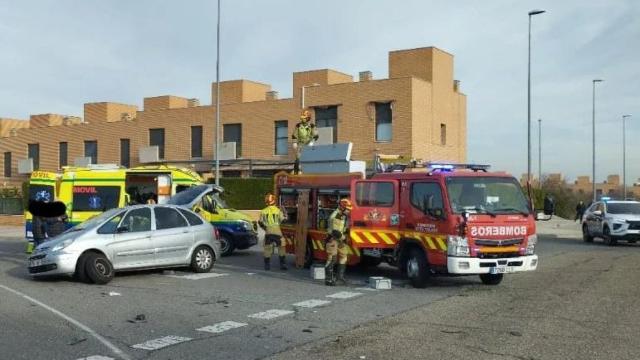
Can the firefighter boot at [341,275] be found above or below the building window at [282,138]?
below

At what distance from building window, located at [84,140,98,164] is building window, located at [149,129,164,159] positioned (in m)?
A: 7.20

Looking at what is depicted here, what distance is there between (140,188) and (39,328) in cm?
1283

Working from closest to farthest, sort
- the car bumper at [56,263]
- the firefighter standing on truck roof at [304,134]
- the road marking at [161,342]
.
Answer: the road marking at [161,342] < the car bumper at [56,263] < the firefighter standing on truck roof at [304,134]

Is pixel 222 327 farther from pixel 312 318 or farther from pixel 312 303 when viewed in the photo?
pixel 312 303

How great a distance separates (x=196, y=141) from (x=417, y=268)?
36.2 m

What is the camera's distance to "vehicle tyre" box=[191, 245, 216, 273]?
1490cm

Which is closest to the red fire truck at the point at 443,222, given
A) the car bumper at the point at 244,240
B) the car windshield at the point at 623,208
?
the car bumper at the point at 244,240

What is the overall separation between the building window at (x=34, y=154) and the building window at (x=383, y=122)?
33.9 meters

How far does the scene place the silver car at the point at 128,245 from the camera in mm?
12992

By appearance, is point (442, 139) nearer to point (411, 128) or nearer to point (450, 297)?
point (411, 128)

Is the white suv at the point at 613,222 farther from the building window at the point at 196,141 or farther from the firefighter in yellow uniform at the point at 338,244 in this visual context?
the building window at the point at 196,141

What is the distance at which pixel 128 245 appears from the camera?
13.6m

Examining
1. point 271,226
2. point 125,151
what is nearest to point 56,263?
point 271,226

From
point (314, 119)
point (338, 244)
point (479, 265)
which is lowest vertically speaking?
point (479, 265)
